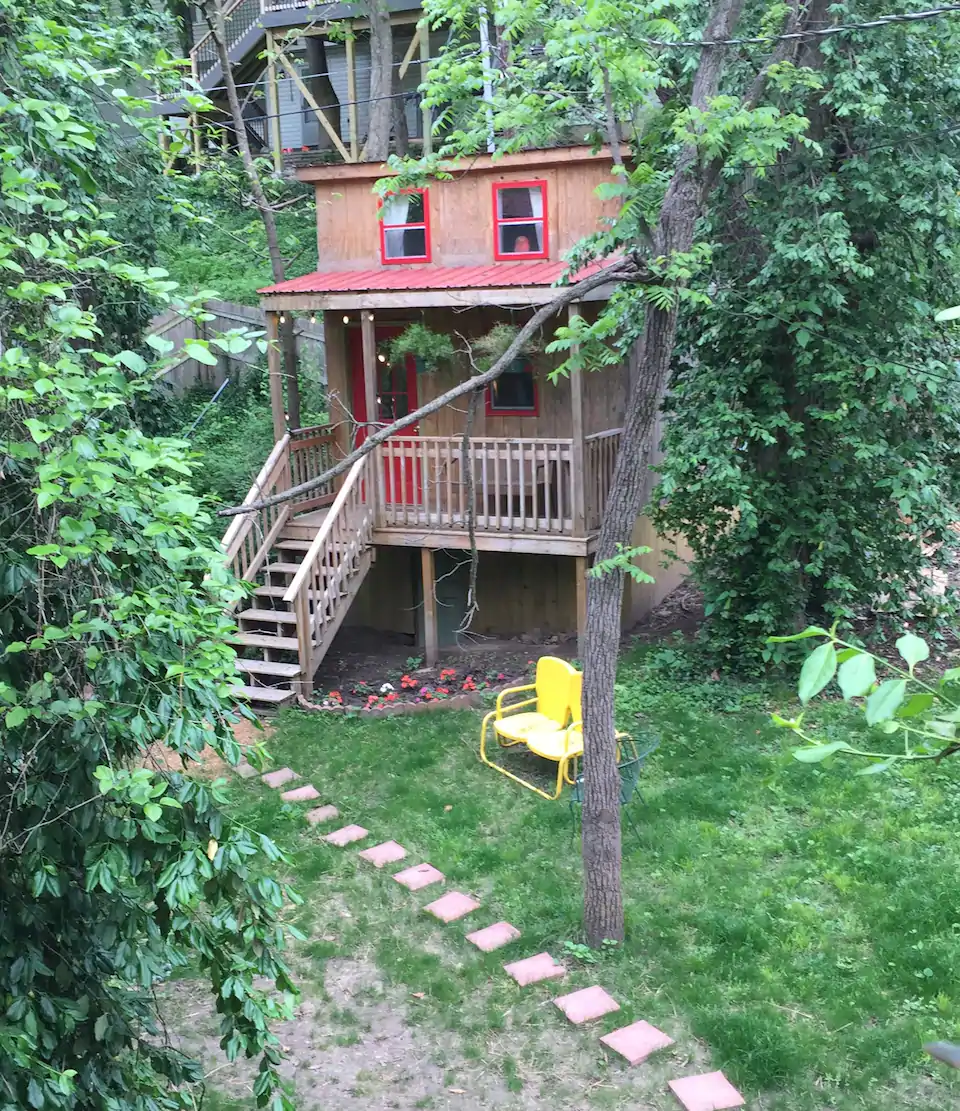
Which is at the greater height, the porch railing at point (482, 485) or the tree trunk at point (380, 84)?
the tree trunk at point (380, 84)

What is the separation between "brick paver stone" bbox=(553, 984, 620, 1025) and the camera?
212 inches

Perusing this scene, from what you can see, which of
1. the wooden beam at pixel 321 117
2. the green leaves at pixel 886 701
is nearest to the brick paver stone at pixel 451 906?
the green leaves at pixel 886 701

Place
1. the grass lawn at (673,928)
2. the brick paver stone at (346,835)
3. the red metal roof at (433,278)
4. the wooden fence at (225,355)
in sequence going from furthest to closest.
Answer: the wooden fence at (225,355) → the red metal roof at (433,278) → the brick paver stone at (346,835) → the grass lawn at (673,928)

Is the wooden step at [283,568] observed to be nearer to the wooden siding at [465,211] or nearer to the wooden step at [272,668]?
the wooden step at [272,668]

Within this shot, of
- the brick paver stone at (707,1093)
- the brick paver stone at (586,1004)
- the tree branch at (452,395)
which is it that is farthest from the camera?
the brick paver stone at (586,1004)

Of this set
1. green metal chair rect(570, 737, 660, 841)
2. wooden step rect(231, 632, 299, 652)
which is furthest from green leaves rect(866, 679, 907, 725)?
wooden step rect(231, 632, 299, 652)

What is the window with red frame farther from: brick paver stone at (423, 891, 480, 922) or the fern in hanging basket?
brick paver stone at (423, 891, 480, 922)

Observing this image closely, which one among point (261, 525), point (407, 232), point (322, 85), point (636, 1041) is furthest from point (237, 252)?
point (636, 1041)

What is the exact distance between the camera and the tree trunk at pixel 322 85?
24.2 meters

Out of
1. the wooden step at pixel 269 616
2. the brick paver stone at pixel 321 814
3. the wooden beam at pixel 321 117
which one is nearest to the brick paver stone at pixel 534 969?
the brick paver stone at pixel 321 814

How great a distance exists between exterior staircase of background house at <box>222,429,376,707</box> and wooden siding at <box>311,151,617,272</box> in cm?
230

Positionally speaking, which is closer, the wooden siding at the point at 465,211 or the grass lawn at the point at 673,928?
the grass lawn at the point at 673,928

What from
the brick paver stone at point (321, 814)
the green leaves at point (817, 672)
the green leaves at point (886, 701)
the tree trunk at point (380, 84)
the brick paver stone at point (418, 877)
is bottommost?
the brick paver stone at point (418, 877)

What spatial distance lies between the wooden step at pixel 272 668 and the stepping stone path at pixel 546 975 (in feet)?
7.03
